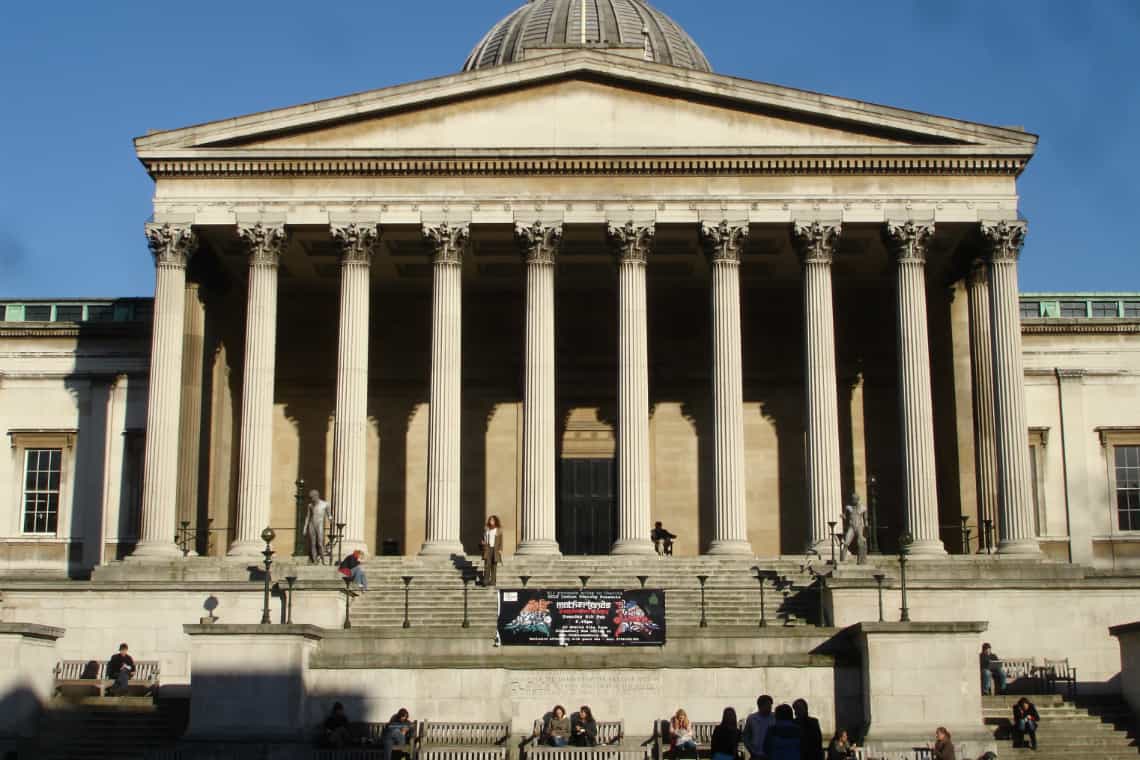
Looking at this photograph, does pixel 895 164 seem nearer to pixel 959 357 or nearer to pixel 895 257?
pixel 895 257

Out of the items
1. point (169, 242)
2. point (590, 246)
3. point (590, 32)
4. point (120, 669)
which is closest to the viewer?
point (120, 669)

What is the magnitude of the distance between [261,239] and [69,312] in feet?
53.0

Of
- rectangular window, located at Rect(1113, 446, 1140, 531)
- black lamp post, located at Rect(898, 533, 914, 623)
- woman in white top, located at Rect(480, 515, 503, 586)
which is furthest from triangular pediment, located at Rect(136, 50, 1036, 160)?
rectangular window, located at Rect(1113, 446, 1140, 531)

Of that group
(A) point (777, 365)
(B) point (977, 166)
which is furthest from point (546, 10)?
(B) point (977, 166)

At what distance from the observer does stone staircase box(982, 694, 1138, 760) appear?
102 feet

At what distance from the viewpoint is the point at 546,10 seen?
2963 inches

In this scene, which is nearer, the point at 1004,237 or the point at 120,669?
the point at 120,669

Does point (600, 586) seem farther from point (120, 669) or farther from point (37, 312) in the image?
point (37, 312)

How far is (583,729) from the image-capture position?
29.6 meters

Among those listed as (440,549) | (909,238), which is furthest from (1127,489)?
(440,549)

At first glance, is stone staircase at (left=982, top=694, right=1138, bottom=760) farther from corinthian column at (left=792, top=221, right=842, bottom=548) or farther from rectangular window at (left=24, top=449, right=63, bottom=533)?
rectangular window at (left=24, top=449, right=63, bottom=533)

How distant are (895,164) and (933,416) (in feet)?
28.4

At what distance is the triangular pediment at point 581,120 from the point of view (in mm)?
45344

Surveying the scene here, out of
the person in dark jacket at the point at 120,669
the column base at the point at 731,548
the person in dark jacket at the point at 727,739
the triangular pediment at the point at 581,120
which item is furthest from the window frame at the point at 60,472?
the person in dark jacket at the point at 727,739
